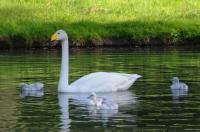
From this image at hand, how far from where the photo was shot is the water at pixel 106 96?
17.3 meters

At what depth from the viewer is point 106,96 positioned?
22.7m

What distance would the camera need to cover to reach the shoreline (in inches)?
1848

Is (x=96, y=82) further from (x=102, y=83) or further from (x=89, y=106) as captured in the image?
(x=89, y=106)

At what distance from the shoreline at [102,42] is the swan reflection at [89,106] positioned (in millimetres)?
23482

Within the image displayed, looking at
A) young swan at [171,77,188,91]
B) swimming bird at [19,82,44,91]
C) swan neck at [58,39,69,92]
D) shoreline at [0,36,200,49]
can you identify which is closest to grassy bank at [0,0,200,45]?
shoreline at [0,36,200,49]

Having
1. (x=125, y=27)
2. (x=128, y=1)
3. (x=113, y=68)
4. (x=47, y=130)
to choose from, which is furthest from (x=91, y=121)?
(x=128, y=1)

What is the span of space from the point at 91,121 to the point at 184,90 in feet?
18.8

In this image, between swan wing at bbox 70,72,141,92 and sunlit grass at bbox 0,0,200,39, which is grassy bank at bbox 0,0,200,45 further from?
swan wing at bbox 70,72,141,92

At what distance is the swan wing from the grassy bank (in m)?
23.6

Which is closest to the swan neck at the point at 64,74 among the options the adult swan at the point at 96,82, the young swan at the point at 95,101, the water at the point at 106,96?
the adult swan at the point at 96,82

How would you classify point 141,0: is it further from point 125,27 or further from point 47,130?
point 47,130

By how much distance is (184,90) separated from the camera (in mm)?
22969

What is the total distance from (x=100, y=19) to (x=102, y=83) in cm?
3198

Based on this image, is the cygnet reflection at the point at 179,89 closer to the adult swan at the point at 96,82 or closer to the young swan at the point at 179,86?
the young swan at the point at 179,86
